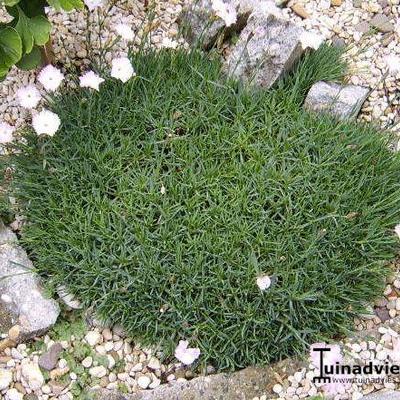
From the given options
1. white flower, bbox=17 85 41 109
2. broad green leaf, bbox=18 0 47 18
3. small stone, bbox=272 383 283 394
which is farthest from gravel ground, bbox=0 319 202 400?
broad green leaf, bbox=18 0 47 18

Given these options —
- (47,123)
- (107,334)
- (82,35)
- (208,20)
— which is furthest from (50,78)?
(107,334)

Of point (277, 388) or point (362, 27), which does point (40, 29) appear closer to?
point (277, 388)

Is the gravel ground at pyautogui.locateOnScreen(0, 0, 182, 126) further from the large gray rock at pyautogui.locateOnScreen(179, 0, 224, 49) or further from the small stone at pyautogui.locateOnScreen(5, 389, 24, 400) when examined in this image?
the small stone at pyautogui.locateOnScreen(5, 389, 24, 400)

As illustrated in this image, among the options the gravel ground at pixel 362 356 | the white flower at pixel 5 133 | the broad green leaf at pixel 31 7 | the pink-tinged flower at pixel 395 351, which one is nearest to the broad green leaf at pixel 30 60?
the broad green leaf at pixel 31 7

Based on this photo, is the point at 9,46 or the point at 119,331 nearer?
the point at 9,46

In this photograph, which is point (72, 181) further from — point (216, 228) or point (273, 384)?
point (273, 384)

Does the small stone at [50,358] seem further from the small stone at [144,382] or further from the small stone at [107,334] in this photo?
the small stone at [144,382]
